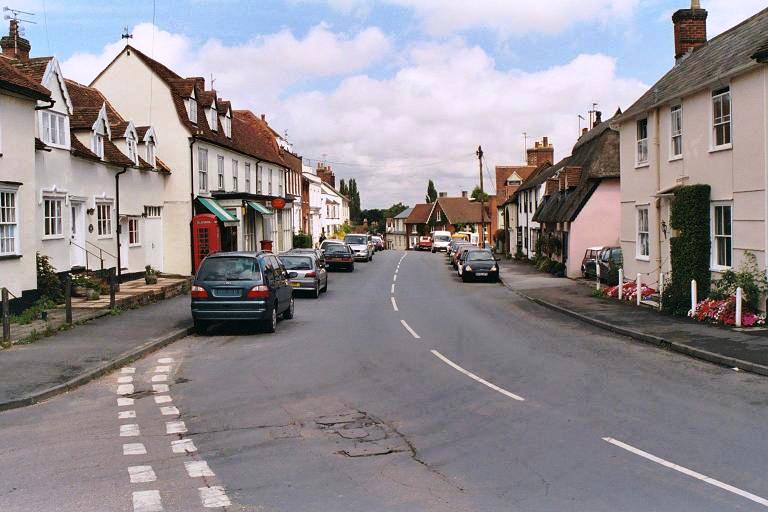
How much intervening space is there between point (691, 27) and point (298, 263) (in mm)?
16130

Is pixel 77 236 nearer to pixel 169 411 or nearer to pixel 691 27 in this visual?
pixel 169 411

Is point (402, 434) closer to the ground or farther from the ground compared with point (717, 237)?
closer to the ground

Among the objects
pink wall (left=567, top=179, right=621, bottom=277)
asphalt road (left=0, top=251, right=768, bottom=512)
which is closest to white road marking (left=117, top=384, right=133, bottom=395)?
asphalt road (left=0, top=251, right=768, bottom=512)

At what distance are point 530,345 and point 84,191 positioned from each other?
1521 centimetres

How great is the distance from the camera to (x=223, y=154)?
35281 millimetres

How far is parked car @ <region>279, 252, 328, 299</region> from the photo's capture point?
25562 mm

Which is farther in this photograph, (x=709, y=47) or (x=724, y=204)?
(x=709, y=47)

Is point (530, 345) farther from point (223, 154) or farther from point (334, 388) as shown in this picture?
point (223, 154)

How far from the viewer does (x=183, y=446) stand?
24.0ft

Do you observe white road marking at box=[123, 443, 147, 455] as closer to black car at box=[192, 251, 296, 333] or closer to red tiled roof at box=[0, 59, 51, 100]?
black car at box=[192, 251, 296, 333]

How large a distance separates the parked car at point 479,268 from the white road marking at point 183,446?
27329mm

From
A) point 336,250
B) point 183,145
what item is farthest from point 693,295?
point 336,250

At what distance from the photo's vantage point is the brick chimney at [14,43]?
22719 millimetres

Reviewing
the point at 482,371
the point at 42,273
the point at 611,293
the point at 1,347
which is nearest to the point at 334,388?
the point at 482,371
